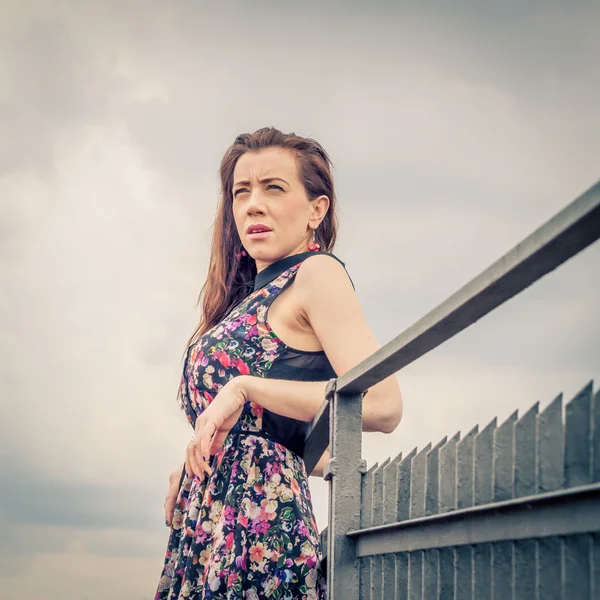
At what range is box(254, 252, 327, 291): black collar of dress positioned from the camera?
299 centimetres

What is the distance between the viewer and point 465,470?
162 cm

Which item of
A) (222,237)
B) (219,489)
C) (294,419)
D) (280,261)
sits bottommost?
(219,489)

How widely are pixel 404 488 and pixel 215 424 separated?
76 cm

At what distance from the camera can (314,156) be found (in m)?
3.26

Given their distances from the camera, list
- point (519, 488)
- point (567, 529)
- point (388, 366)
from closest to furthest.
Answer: point (567, 529)
point (519, 488)
point (388, 366)

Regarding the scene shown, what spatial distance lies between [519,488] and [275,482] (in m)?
1.31

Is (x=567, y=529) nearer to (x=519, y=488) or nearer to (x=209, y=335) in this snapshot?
(x=519, y=488)

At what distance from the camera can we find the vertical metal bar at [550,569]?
4.24 feet

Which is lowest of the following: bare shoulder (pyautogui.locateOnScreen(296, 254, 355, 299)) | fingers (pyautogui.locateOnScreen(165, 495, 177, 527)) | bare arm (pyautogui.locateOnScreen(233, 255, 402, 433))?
fingers (pyautogui.locateOnScreen(165, 495, 177, 527))

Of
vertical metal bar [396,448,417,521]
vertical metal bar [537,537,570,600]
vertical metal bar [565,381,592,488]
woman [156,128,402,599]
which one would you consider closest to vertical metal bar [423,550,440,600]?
vertical metal bar [396,448,417,521]

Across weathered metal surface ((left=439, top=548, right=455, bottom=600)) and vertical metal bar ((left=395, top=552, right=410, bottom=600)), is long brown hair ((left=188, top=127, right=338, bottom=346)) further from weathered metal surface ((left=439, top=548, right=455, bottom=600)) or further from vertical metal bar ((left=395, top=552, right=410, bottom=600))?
weathered metal surface ((left=439, top=548, right=455, bottom=600))

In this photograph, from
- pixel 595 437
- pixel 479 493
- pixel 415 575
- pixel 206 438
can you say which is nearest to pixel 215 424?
pixel 206 438

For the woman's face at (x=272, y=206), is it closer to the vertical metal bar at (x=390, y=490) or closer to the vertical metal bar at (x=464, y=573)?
the vertical metal bar at (x=390, y=490)

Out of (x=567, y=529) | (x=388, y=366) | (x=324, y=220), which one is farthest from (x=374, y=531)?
(x=324, y=220)
